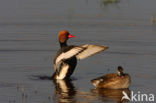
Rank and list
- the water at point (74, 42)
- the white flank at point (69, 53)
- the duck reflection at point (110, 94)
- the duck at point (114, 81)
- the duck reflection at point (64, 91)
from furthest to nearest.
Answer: the white flank at point (69, 53)
the duck at point (114, 81)
the water at point (74, 42)
the duck reflection at point (110, 94)
the duck reflection at point (64, 91)

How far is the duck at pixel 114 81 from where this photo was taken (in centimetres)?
1353

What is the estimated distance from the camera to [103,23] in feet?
69.6

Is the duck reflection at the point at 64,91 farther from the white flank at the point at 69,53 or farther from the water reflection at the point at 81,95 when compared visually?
the white flank at the point at 69,53

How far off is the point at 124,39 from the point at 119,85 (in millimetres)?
5172

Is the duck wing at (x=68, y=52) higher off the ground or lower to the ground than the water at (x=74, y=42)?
higher

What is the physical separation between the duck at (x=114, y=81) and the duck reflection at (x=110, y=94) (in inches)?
4.1

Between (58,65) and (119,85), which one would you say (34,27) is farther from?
(119,85)

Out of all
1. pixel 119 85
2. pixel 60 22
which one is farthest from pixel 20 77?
pixel 60 22

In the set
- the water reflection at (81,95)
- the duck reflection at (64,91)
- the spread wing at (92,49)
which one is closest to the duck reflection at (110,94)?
the water reflection at (81,95)

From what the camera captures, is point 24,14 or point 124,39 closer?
point 124,39

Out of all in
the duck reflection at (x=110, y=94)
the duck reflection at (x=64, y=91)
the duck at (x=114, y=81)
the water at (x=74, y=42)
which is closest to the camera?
the duck reflection at (x=64, y=91)

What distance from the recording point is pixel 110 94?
43.0 feet

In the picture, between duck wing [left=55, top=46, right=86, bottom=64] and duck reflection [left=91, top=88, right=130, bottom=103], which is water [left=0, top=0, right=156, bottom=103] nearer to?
duck reflection [left=91, top=88, right=130, bottom=103]

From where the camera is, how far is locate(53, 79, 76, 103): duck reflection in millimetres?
12260
